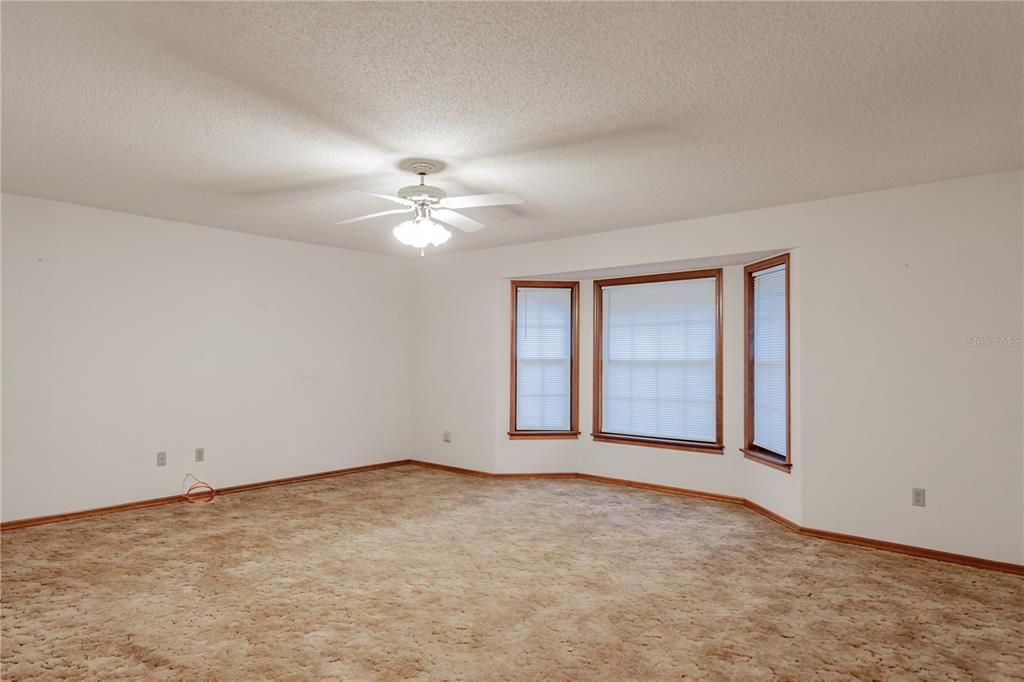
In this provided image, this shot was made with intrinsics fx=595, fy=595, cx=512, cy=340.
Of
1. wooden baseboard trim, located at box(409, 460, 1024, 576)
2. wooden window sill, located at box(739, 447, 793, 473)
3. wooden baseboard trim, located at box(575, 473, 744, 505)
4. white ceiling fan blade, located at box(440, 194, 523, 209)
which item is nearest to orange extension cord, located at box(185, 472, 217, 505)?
wooden baseboard trim, located at box(409, 460, 1024, 576)

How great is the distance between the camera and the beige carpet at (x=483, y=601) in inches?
101

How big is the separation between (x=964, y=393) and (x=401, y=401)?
545 centimetres

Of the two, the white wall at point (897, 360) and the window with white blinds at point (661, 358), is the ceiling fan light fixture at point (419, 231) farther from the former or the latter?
the window with white blinds at point (661, 358)

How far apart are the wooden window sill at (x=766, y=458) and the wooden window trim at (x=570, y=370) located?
1.80m

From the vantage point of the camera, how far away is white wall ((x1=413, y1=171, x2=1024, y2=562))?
3779 millimetres

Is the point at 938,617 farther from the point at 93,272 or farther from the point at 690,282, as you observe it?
the point at 93,272

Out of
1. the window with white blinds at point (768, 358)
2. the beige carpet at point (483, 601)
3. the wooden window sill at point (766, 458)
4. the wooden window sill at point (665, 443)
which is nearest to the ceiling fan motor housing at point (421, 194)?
the beige carpet at point (483, 601)

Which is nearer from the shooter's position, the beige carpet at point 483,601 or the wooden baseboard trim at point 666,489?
the beige carpet at point 483,601

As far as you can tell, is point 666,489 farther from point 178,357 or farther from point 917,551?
point 178,357

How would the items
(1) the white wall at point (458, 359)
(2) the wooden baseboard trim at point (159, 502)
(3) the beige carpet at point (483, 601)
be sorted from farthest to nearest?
(2) the wooden baseboard trim at point (159, 502) < (1) the white wall at point (458, 359) < (3) the beige carpet at point (483, 601)

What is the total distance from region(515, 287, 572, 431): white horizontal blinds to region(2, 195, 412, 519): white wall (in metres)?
1.61

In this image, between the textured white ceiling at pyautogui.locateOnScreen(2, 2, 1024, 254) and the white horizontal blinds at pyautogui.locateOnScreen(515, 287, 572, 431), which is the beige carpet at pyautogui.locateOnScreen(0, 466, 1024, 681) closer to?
the white horizontal blinds at pyautogui.locateOnScreen(515, 287, 572, 431)

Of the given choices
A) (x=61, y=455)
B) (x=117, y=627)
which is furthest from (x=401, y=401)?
(x=117, y=627)

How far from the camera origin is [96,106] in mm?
2852
